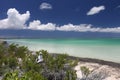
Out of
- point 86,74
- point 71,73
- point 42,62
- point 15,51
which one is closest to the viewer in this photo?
point 71,73

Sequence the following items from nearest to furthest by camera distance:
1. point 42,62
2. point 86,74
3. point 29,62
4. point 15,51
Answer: point 29,62 < point 86,74 < point 42,62 < point 15,51

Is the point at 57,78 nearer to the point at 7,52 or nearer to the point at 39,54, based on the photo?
the point at 39,54

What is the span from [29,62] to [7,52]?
711 cm

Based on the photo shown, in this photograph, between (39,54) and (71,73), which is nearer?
(71,73)

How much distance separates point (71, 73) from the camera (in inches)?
515

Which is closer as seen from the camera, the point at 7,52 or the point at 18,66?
the point at 18,66

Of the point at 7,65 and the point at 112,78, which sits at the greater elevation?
the point at 7,65

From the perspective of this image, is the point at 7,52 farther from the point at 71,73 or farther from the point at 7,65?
the point at 71,73

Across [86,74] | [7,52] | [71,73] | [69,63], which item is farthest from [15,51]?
[71,73]

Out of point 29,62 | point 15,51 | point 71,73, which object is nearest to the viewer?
point 71,73

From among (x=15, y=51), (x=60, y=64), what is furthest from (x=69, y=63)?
(x=15, y=51)

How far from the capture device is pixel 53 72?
15250 millimetres

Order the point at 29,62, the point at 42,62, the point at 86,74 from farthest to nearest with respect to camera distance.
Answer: the point at 42,62 < the point at 86,74 < the point at 29,62

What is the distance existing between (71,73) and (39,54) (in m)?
5.35
